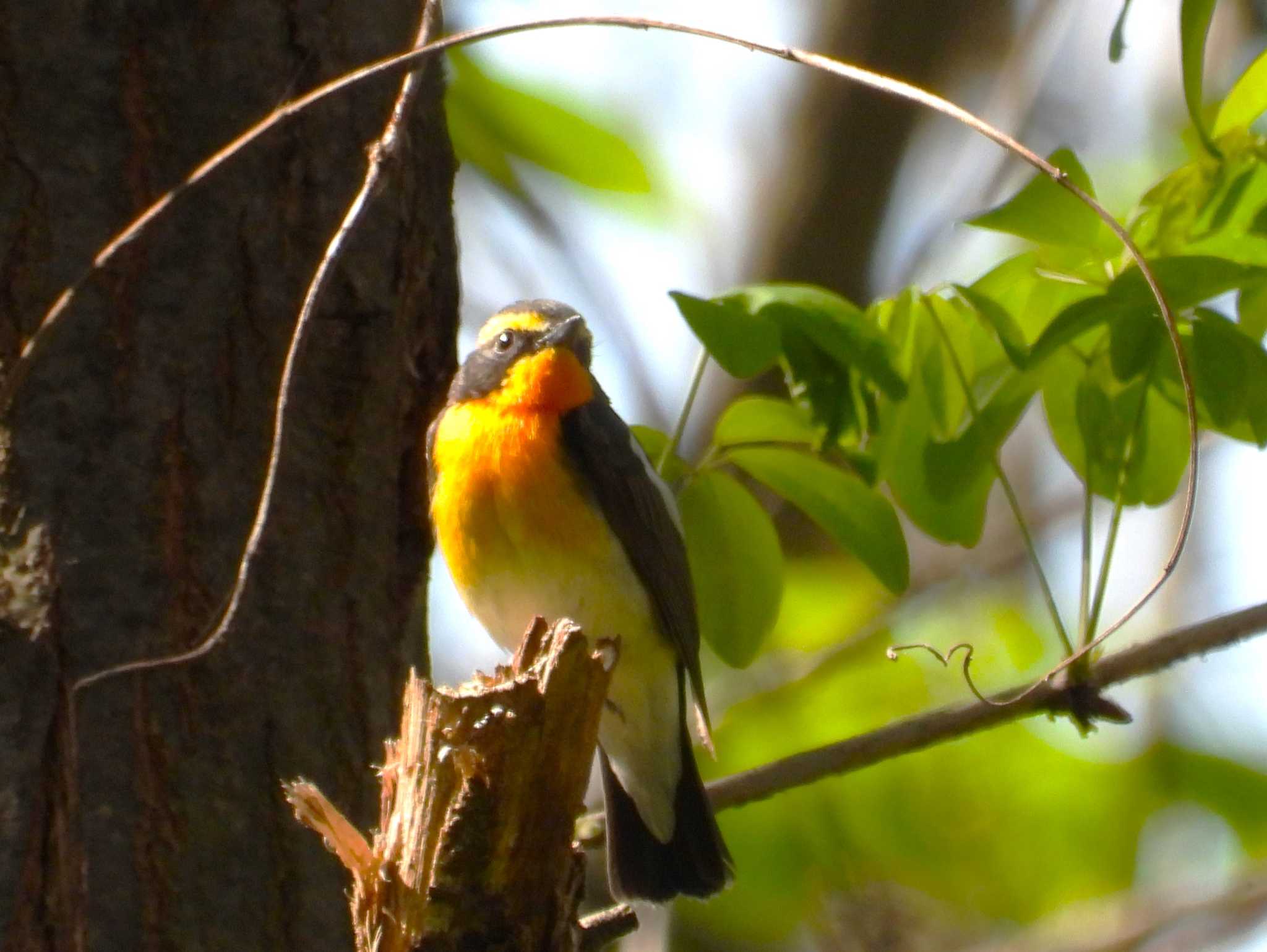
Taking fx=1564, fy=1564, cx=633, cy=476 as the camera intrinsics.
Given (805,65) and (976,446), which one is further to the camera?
(976,446)

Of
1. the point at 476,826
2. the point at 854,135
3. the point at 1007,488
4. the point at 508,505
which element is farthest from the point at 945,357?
the point at 854,135

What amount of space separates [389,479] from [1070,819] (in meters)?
3.66

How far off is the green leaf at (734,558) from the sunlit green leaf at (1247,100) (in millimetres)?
1133

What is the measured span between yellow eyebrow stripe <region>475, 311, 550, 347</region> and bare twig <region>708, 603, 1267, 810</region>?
163 centimetres

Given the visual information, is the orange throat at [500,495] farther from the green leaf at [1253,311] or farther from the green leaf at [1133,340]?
the green leaf at [1253,311]

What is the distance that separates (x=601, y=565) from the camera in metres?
3.78

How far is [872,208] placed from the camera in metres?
5.97

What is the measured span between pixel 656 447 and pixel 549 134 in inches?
55.4

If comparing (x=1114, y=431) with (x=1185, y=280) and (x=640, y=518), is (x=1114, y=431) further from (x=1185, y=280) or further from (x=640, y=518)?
(x=640, y=518)

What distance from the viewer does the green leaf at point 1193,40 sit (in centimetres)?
232

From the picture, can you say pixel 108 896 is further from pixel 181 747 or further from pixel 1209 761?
pixel 1209 761

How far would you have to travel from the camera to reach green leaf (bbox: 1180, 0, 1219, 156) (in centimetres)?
232

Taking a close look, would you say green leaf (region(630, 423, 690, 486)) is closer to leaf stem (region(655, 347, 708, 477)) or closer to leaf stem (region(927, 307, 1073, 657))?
leaf stem (region(655, 347, 708, 477))

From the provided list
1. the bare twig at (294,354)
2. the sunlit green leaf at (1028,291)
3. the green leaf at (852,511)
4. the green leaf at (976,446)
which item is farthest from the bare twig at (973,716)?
the bare twig at (294,354)
